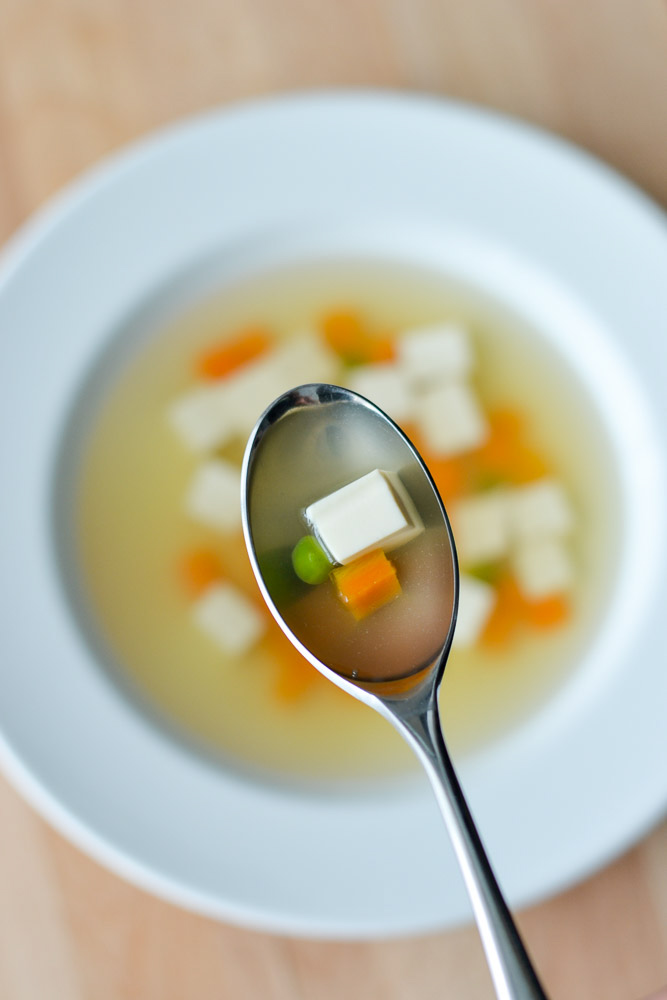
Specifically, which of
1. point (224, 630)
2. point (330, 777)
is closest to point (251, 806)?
point (330, 777)

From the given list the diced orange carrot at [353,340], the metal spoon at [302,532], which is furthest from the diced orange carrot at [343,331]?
the metal spoon at [302,532]

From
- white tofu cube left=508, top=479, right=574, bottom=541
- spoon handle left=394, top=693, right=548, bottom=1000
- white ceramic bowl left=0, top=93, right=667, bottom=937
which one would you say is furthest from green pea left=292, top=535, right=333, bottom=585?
white tofu cube left=508, top=479, right=574, bottom=541

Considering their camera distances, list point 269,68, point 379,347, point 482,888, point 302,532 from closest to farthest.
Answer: point 482,888
point 302,532
point 269,68
point 379,347

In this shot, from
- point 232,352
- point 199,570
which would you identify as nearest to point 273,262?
point 232,352

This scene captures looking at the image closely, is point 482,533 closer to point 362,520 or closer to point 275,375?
point 275,375

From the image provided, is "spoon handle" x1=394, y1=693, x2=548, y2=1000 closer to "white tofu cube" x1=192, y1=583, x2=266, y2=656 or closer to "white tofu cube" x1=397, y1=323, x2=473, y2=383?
"white tofu cube" x1=192, y1=583, x2=266, y2=656

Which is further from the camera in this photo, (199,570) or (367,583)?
(199,570)

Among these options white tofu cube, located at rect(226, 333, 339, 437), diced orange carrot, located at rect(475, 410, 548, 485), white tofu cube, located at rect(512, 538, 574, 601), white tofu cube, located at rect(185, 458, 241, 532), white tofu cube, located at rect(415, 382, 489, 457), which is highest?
white tofu cube, located at rect(226, 333, 339, 437)
